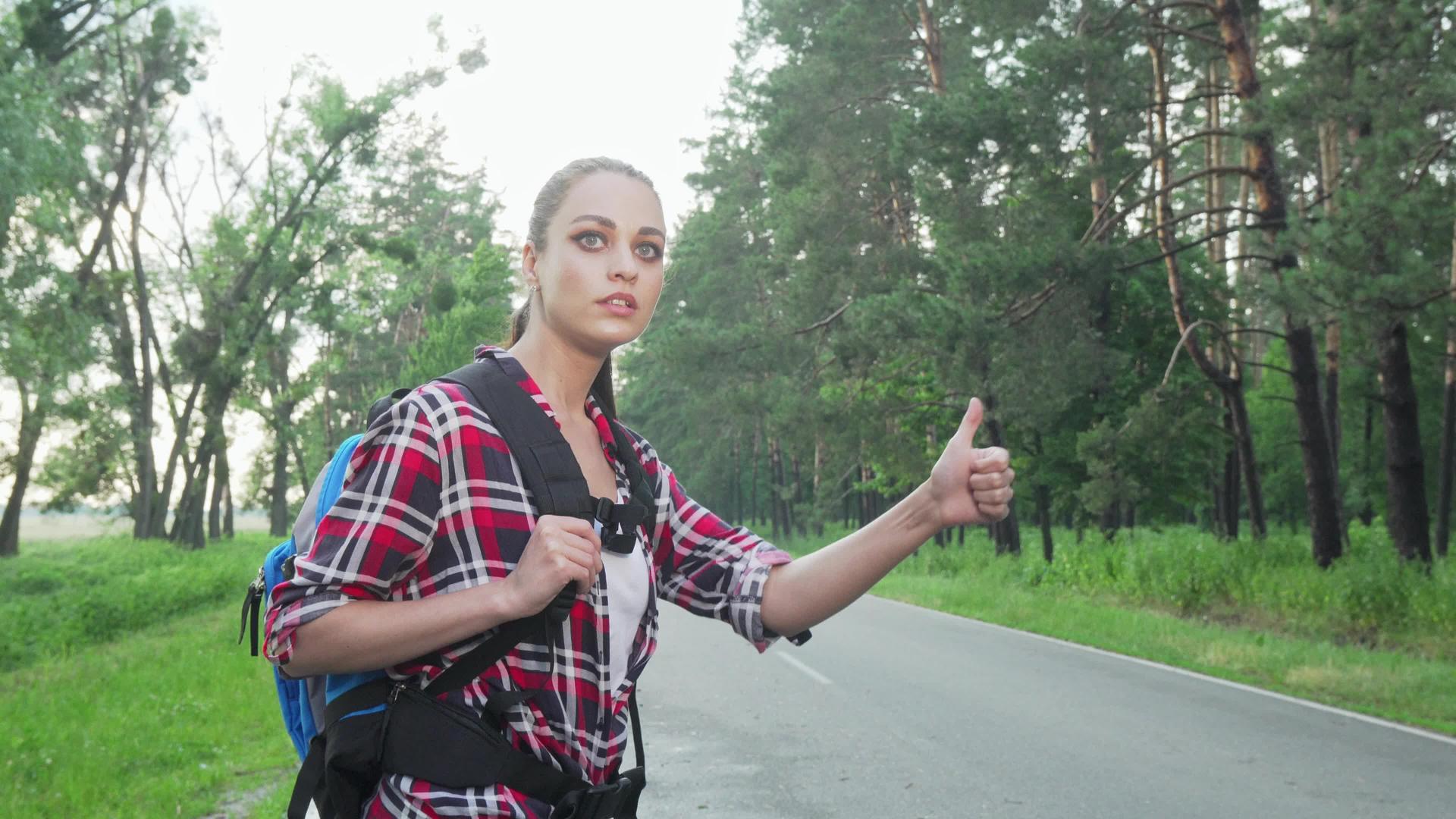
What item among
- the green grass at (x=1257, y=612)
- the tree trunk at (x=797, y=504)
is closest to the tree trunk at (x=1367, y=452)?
the tree trunk at (x=797, y=504)

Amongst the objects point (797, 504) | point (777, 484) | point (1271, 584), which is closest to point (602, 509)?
point (1271, 584)

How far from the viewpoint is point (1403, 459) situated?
18719mm

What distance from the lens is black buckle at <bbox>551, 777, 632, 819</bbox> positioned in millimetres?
1964

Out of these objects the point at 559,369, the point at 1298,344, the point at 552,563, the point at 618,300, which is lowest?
the point at 552,563

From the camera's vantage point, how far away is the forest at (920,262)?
15.8m

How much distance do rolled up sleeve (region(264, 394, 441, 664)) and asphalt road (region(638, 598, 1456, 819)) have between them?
527 cm

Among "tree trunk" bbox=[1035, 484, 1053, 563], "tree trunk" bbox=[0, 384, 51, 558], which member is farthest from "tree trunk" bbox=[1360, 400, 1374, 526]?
"tree trunk" bbox=[0, 384, 51, 558]

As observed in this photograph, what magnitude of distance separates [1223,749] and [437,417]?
7741 millimetres

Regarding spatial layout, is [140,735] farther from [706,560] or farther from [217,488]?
[217,488]

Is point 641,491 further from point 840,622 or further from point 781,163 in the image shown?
point 781,163

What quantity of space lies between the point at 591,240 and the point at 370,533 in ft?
2.19

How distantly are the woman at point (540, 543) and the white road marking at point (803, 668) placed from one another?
972 centimetres

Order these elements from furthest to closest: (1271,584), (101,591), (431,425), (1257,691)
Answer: (101,591), (1271,584), (1257,691), (431,425)

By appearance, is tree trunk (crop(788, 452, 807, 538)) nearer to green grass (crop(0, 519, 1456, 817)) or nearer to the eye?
green grass (crop(0, 519, 1456, 817))
